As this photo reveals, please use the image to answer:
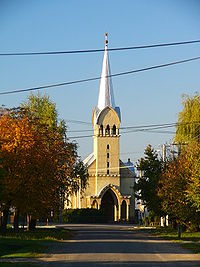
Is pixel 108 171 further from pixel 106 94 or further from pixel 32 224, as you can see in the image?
pixel 32 224

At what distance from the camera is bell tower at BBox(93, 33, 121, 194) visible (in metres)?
103

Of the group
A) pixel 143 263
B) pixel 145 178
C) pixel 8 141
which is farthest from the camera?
pixel 145 178

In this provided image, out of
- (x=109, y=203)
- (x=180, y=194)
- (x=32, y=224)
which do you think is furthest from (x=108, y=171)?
(x=180, y=194)

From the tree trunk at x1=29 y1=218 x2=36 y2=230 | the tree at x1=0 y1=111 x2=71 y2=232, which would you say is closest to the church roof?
the tree trunk at x1=29 y1=218 x2=36 y2=230

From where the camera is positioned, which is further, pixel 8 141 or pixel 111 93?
pixel 111 93

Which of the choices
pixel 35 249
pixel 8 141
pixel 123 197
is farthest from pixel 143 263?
pixel 123 197

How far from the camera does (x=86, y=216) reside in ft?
301

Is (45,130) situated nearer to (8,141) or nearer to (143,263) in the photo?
(8,141)

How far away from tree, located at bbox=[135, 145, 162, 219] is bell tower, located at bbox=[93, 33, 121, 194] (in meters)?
40.5

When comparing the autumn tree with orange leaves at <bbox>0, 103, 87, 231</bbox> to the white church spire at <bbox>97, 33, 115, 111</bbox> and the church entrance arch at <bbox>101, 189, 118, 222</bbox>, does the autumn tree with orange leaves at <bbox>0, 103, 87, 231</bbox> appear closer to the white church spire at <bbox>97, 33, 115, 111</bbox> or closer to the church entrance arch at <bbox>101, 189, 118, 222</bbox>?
the white church spire at <bbox>97, 33, 115, 111</bbox>

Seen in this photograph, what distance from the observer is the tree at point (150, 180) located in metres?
56.5

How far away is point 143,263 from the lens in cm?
2261

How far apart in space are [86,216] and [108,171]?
44.2 ft

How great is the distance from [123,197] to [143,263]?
79.1 metres
